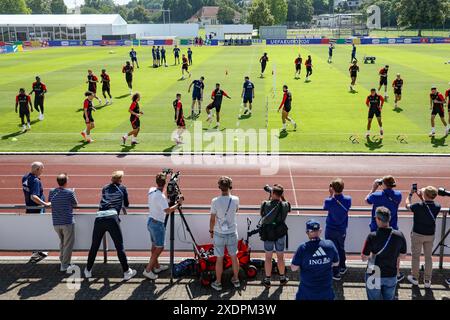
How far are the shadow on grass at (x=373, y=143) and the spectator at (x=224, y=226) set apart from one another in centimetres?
1103

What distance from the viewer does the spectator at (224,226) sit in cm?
766

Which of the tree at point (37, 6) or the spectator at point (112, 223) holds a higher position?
the tree at point (37, 6)

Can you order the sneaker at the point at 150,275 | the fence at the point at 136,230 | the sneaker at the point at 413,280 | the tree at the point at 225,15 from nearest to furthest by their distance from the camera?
1. the sneaker at the point at 413,280
2. the sneaker at the point at 150,275
3. the fence at the point at 136,230
4. the tree at the point at 225,15

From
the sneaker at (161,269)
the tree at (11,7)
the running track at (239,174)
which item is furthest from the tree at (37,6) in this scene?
the sneaker at (161,269)

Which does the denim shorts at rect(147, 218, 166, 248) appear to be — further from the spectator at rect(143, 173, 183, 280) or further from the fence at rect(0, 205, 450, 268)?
the fence at rect(0, 205, 450, 268)

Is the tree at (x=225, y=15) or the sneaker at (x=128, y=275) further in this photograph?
the tree at (x=225, y=15)

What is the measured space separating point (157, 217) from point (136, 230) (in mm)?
1044

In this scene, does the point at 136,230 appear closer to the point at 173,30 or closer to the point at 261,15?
the point at 173,30

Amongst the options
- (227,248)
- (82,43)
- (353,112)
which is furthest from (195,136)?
(82,43)

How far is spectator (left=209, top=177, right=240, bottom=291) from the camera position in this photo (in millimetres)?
7656

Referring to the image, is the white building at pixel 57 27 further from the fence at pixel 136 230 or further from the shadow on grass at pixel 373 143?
the fence at pixel 136 230

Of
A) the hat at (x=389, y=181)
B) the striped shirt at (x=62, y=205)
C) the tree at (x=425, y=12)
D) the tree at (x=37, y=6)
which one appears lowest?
the striped shirt at (x=62, y=205)

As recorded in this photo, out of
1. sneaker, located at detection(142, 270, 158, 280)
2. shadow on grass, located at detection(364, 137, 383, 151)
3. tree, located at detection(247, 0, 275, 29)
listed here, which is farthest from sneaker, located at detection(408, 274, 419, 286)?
tree, located at detection(247, 0, 275, 29)
